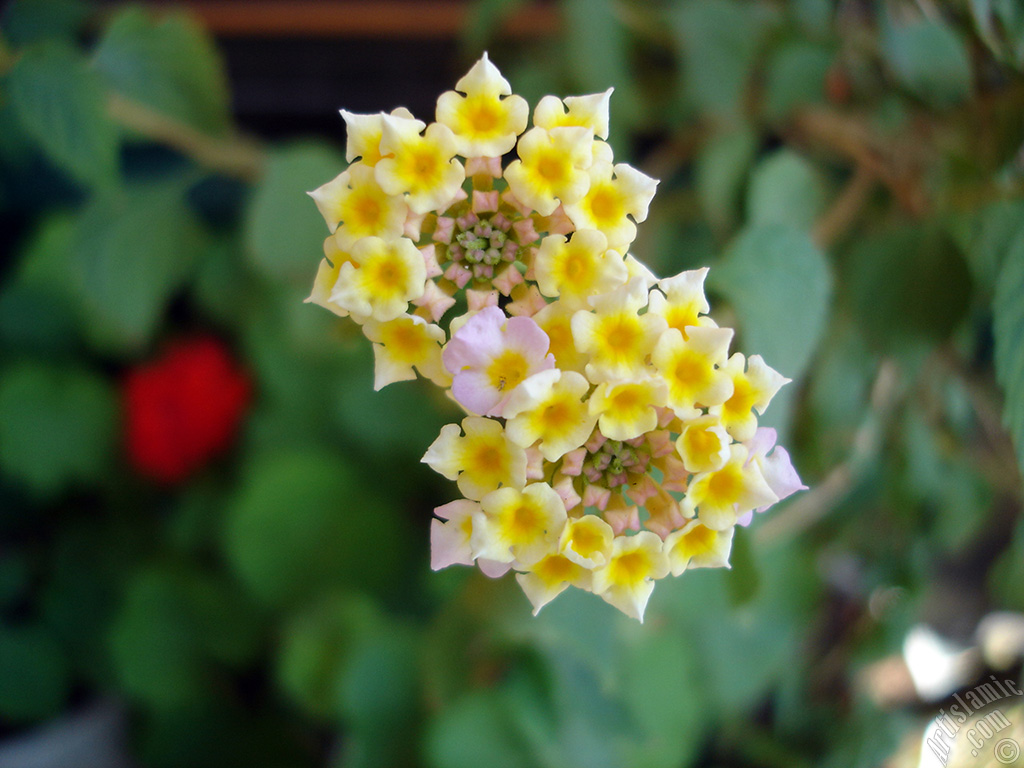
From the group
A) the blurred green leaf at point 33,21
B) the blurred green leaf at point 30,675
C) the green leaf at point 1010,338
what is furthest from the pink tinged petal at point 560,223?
the blurred green leaf at point 30,675

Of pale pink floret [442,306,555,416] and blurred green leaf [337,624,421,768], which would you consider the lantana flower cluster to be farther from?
blurred green leaf [337,624,421,768]

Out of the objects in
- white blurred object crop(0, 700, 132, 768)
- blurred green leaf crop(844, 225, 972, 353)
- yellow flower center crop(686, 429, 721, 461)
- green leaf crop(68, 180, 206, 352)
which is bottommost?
white blurred object crop(0, 700, 132, 768)

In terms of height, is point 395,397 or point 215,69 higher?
point 215,69

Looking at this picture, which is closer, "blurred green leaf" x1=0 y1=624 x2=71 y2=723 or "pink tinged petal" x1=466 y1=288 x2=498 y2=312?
"pink tinged petal" x1=466 y1=288 x2=498 y2=312

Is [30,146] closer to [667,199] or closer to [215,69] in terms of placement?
[215,69]

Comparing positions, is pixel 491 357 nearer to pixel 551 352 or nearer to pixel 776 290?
pixel 551 352

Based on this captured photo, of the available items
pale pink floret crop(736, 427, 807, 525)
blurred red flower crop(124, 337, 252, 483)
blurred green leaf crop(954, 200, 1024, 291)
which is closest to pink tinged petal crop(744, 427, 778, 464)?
pale pink floret crop(736, 427, 807, 525)

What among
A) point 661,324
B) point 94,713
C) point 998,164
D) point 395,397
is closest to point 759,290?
point 661,324

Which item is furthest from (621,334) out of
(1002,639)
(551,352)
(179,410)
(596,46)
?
(1002,639)
